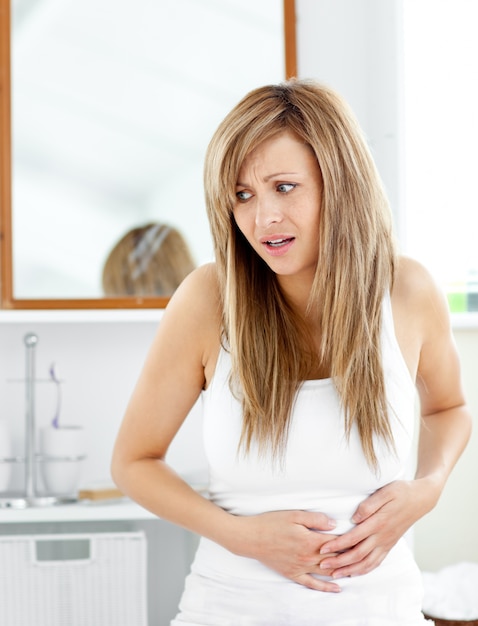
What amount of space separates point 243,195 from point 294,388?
0.95ft

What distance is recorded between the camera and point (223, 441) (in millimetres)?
1308

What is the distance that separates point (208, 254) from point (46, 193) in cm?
43

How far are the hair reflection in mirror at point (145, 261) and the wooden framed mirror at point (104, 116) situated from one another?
2 cm

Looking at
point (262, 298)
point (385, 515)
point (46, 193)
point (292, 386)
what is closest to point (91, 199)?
point (46, 193)

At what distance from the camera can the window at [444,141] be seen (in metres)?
2.40

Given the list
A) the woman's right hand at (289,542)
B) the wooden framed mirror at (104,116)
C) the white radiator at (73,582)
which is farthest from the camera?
the wooden framed mirror at (104,116)

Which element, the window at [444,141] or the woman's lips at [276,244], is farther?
the window at [444,141]

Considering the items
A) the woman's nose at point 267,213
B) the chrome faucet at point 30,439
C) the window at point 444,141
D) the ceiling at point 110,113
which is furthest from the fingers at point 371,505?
the window at point 444,141

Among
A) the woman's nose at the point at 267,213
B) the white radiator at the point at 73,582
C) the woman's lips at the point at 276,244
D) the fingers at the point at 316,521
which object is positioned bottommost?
the white radiator at the point at 73,582

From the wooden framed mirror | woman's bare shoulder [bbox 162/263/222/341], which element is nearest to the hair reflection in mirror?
the wooden framed mirror

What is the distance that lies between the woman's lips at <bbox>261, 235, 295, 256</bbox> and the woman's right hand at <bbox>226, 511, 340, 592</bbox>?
0.37 metres

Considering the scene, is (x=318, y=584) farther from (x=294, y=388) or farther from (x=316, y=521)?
(x=294, y=388)

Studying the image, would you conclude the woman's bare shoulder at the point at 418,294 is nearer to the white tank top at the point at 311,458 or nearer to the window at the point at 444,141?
the white tank top at the point at 311,458

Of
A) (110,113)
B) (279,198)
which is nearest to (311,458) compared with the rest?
(279,198)
